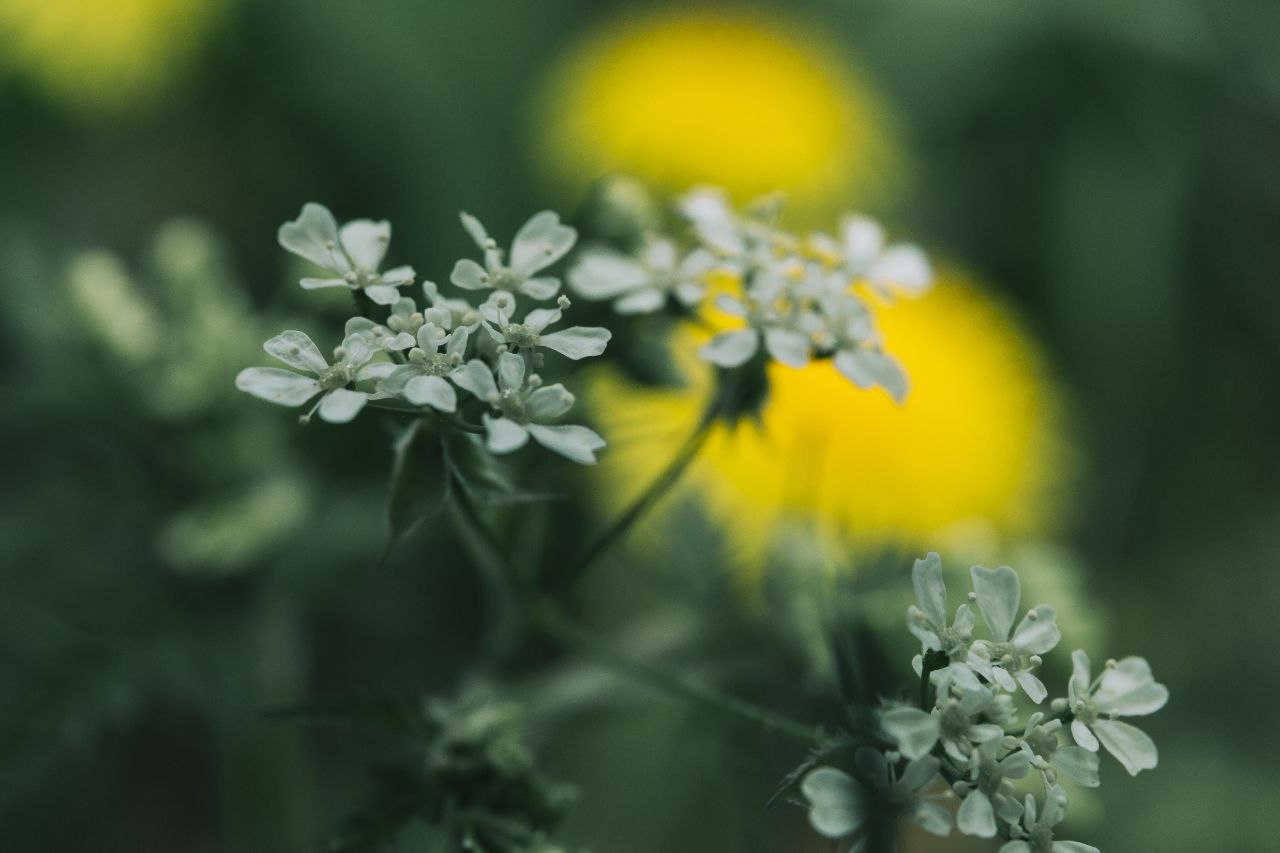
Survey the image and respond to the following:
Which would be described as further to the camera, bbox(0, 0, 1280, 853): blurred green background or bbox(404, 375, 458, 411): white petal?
bbox(0, 0, 1280, 853): blurred green background

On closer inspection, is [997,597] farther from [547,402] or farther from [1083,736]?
[547,402]

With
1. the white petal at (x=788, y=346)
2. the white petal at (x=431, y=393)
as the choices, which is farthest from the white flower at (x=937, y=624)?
the white petal at (x=431, y=393)

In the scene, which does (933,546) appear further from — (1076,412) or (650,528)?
(1076,412)

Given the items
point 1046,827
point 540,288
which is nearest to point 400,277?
point 540,288

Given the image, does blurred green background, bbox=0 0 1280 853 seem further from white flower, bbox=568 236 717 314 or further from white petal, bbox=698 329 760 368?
white petal, bbox=698 329 760 368

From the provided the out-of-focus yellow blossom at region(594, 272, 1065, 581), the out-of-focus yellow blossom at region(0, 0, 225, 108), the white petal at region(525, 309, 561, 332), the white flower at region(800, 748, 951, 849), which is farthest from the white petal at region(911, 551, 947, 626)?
the out-of-focus yellow blossom at region(0, 0, 225, 108)

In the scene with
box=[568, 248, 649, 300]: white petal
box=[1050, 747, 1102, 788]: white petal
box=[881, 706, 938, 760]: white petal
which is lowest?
box=[1050, 747, 1102, 788]: white petal
